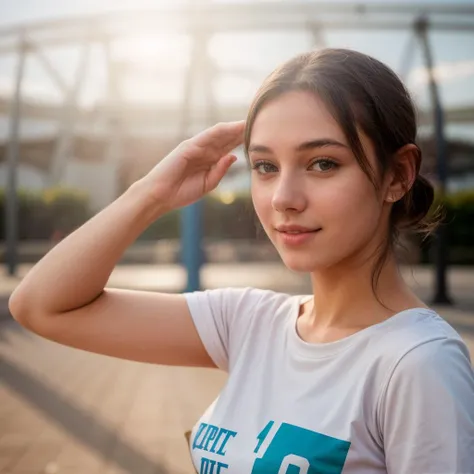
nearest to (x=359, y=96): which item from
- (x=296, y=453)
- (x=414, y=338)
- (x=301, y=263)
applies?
(x=301, y=263)

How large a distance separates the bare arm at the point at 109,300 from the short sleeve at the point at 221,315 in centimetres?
3

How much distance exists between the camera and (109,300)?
1.74 metres

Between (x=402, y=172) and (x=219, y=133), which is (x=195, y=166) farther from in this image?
(x=402, y=172)

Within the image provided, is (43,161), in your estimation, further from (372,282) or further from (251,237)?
(372,282)

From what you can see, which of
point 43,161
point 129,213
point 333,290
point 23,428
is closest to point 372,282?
point 333,290

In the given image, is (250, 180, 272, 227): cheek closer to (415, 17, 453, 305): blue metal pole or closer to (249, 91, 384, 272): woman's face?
(249, 91, 384, 272): woman's face

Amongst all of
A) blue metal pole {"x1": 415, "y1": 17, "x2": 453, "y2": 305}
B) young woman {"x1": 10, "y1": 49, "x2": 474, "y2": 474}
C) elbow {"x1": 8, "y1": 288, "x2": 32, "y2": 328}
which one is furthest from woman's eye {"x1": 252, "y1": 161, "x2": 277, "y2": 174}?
blue metal pole {"x1": 415, "y1": 17, "x2": 453, "y2": 305}

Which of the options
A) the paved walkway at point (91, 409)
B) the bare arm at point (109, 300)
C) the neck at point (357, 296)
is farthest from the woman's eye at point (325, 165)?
the paved walkway at point (91, 409)

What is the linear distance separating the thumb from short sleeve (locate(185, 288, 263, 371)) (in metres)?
0.31

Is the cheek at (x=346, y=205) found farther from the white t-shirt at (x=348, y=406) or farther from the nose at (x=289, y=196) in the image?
the white t-shirt at (x=348, y=406)

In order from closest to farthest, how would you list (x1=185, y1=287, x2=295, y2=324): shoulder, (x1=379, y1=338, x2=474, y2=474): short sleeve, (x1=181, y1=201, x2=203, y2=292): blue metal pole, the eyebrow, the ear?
(x1=379, y1=338, x2=474, y2=474): short sleeve → the eyebrow → the ear → (x1=185, y1=287, x2=295, y2=324): shoulder → (x1=181, y1=201, x2=203, y2=292): blue metal pole

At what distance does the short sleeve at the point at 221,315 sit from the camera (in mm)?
1684

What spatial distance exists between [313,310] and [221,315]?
0.25m

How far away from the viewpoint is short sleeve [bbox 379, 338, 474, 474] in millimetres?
1134
